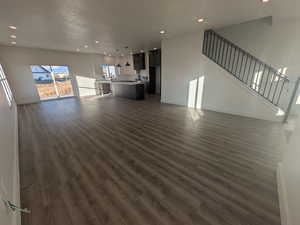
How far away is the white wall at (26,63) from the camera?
20.6 feet

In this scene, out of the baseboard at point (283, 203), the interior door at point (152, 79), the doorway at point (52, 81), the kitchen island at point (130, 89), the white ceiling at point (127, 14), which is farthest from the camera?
the interior door at point (152, 79)

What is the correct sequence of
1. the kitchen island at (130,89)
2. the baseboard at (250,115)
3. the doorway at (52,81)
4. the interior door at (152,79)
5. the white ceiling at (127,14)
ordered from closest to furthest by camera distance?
the white ceiling at (127,14) < the baseboard at (250,115) < the kitchen island at (130,89) < the doorway at (52,81) < the interior door at (152,79)

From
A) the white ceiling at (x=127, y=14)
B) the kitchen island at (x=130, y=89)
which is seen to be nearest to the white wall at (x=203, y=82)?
the white ceiling at (x=127, y=14)

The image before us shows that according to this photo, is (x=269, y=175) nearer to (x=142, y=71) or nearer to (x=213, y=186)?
(x=213, y=186)

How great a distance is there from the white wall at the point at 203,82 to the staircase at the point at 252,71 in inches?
8.6

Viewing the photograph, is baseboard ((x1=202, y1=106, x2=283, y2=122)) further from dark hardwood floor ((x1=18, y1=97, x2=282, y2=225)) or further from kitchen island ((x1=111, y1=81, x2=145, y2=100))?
kitchen island ((x1=111, y1=81, x2=145, y2=100))

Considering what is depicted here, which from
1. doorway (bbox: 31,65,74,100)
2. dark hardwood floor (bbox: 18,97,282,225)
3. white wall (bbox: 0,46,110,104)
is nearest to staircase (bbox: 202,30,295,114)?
dark hardwood floor (bbox: 18,97,282,225)

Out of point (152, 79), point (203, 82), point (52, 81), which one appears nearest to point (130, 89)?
point (152, 79)

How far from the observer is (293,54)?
12.1 ft

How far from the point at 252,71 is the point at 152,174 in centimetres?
512

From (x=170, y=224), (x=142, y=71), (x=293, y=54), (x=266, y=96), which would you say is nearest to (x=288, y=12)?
(x=293, y=54)

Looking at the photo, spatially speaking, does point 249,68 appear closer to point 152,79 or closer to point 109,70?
point 152,79

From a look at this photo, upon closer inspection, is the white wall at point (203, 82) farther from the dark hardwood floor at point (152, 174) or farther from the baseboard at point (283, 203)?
the baseboard at point (283, 203)

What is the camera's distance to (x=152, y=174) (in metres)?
2.01
